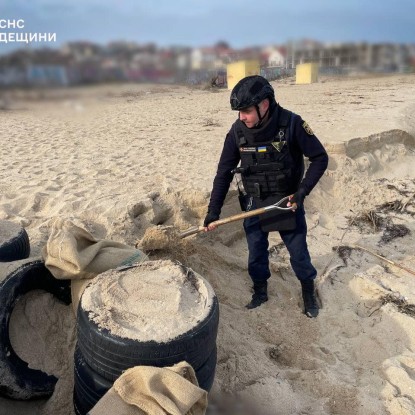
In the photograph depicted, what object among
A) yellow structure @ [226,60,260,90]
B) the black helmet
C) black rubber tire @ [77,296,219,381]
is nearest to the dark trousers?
the black helmet

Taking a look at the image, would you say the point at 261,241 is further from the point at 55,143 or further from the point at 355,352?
the point at 55,143

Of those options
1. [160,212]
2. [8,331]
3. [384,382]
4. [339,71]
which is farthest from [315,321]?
[339,71]

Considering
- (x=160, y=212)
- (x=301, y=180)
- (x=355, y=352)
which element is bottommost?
(x=355, y=352)

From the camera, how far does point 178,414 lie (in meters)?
1.65

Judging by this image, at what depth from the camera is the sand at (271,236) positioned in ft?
8.52

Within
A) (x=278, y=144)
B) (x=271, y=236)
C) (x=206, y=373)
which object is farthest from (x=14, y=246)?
(x=271, y=236)

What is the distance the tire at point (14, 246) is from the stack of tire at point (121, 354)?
→ 107 cm

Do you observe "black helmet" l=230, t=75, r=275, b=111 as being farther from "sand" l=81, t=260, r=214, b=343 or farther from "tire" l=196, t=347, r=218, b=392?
"tire" l=196, t=347, r=218, b=392

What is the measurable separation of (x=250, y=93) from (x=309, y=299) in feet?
6.09

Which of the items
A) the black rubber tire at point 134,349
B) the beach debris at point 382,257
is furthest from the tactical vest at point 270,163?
the beach debris at point 382,257

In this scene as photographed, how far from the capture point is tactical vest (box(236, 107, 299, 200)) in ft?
10.0

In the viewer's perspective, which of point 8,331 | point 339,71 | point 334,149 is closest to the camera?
point 8,331

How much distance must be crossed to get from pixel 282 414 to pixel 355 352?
0.90m

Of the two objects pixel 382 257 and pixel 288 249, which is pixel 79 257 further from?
pixel 382 257
